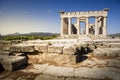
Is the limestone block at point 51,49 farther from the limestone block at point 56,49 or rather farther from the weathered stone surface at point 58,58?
the weathered stone surface at point 58,58

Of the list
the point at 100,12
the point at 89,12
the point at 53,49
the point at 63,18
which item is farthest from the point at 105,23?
the point at 53,49

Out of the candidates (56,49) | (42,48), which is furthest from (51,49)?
(42,48)

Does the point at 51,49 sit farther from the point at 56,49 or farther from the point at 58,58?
the point at 58,58

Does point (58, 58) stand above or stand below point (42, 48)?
below

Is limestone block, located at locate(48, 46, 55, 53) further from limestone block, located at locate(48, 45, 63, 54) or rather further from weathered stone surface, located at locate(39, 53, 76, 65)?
weathered stone surface, located at locate(39, 53, 76, 65)

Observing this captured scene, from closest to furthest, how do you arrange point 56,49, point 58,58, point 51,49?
point 58,58, point 56,49, point 51,49

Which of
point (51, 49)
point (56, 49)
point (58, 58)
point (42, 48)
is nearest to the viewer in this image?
point (58, 58)

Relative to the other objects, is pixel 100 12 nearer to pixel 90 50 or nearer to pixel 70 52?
pixel 90 50

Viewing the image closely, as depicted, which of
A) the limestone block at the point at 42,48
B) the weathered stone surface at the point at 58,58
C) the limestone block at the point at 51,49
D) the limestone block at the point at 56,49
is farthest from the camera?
the limestone block at the point at 42,48

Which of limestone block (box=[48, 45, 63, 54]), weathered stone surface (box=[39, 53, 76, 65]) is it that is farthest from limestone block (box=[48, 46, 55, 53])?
weathered stone surface (box=[39, 53, 76, 65])

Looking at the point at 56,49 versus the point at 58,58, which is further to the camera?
the point at 56,49

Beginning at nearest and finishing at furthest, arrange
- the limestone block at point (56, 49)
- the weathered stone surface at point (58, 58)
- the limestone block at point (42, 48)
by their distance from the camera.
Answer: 1. the weathered stone surface at point (58, 58)
2. the limestone block at point (56, 49)
3. the limestone block at point (42, 48)

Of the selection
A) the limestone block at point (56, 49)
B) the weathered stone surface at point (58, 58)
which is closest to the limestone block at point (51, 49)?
the limestone block at point (56, 49)

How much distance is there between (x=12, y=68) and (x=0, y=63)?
16.8 inches
